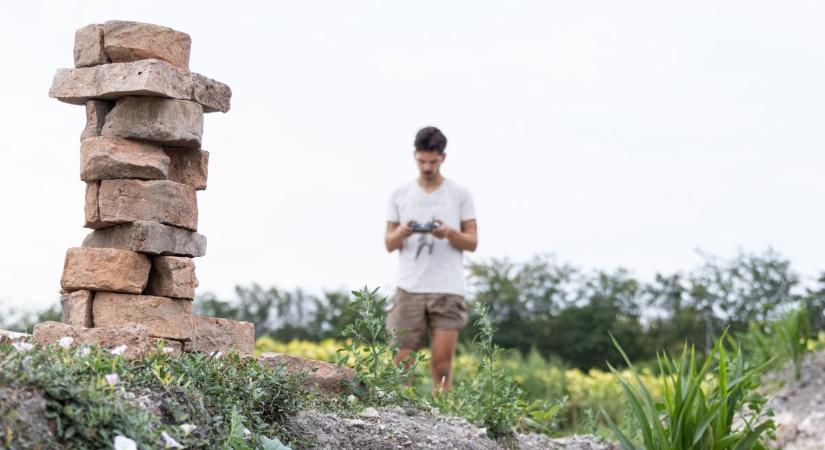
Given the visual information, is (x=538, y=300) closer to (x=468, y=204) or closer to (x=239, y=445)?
(x=468, y=204)

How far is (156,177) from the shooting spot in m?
5.26

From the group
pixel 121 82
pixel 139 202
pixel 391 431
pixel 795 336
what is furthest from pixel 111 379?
pixel 795 336

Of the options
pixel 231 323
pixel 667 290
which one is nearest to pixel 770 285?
pixel 667 290

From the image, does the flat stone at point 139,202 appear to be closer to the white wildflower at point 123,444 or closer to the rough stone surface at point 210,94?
the rough stone surface at point 210,94

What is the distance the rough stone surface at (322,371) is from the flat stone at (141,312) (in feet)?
1.69

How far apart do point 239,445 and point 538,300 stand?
422 inches

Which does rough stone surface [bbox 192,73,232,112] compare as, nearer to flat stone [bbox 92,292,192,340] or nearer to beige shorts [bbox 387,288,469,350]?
flat stone [bbox 92,292,192,340]

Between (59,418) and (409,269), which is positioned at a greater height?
(409,269)

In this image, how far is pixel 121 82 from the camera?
5.19m

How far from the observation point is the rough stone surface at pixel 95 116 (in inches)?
213

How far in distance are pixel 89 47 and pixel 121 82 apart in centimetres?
41

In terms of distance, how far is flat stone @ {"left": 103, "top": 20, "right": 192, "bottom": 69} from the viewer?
5.33 meters

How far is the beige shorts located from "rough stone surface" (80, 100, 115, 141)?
2.77m

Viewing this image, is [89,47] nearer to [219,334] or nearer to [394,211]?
[219,334]
